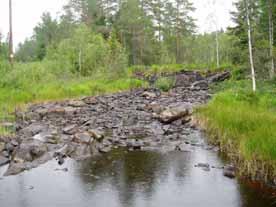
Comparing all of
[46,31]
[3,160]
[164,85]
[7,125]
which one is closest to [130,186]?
[3,160]

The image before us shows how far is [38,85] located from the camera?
83.7ft

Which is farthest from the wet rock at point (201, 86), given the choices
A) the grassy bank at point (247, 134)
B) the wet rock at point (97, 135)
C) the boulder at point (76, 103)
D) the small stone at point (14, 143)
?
the small stone at point (14, 143)

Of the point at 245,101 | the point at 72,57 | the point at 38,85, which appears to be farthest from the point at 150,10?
the point at 245,101

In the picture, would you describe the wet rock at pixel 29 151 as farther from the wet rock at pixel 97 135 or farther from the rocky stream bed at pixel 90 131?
the wet rock at pixel 97 135

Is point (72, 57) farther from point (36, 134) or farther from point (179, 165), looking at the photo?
point (179, 165)

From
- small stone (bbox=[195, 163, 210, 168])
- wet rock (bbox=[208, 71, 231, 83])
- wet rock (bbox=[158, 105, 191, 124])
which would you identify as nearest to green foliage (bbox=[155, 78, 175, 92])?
wet rock (bbox=[208, 71, 231, 83])

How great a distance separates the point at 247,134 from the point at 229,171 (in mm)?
1343

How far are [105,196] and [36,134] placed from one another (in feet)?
22.0

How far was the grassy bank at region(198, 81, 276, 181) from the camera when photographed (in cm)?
912

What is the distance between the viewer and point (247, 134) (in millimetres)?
10898

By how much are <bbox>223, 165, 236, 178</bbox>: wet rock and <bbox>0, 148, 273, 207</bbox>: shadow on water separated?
152 millimetres

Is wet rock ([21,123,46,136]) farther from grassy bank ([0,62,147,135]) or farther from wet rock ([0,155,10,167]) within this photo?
wet rock ([0,155,10,167])

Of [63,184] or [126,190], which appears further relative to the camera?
[63,184]

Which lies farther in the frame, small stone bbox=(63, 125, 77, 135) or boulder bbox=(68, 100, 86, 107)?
boulder bbox=(68, 100, 86, 107)
